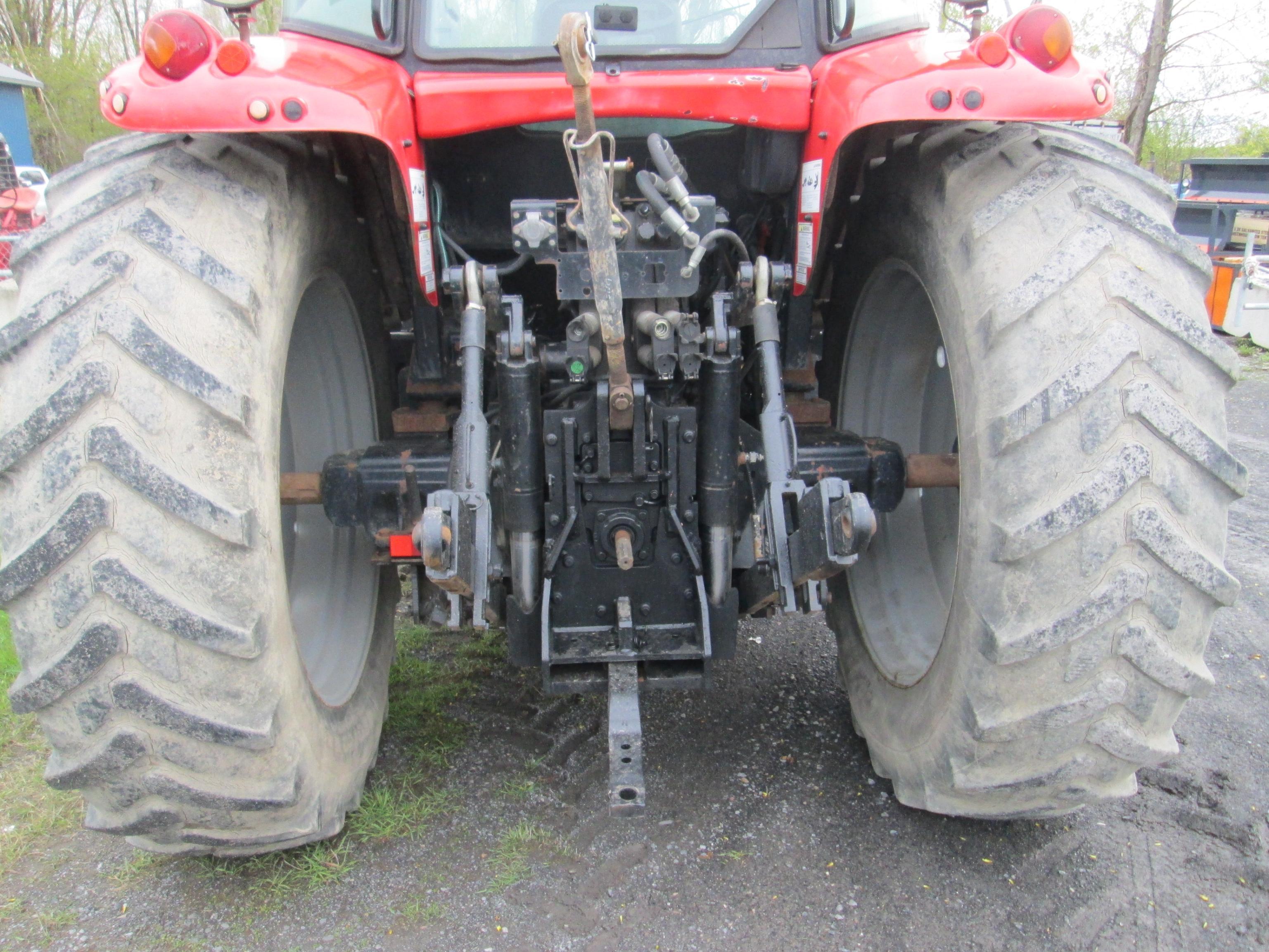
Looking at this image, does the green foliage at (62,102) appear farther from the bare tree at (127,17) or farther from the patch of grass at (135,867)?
the patch of grass at (135,867)

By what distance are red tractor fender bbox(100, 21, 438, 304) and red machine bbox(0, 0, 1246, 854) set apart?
11 mm

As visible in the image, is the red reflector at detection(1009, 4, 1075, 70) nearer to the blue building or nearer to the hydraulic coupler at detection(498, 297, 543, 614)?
the hydraulic coupler at detection(498, 297, 543, 614)

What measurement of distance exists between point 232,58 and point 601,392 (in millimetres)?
993

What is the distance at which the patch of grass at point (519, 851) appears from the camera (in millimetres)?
2275

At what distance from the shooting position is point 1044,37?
193 cm

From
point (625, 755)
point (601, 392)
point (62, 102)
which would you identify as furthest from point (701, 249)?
point (62, 102)

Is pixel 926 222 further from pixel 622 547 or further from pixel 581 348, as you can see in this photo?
pixel 622 547

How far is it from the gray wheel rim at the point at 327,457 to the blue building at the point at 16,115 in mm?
20257

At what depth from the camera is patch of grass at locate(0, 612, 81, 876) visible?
2.46 m

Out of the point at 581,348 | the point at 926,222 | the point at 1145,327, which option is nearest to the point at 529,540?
the point at 581,348

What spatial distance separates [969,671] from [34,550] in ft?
5.81

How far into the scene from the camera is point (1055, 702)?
185cm

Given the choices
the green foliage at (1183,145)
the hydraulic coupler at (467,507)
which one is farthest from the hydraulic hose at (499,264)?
the green foliage at (1183,145)

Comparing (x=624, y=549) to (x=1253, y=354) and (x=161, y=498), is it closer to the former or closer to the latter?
(x=161, y=498)
